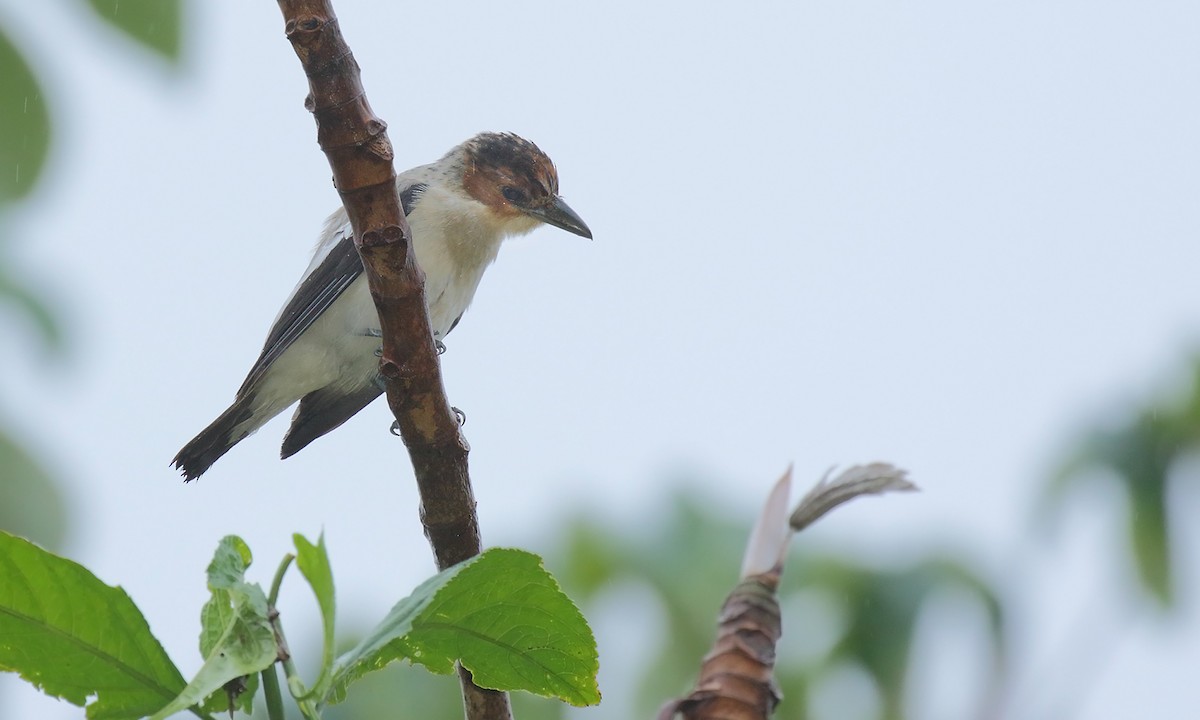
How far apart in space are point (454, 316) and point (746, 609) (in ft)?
12.5

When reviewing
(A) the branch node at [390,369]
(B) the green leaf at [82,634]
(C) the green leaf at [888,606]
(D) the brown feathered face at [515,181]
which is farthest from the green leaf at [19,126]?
(C) the green leaf at [888,606]

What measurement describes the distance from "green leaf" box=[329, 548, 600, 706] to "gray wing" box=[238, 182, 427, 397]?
3368 millimetres

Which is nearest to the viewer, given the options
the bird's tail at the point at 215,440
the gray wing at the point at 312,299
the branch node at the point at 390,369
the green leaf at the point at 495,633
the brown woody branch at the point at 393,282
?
the green leaf at the point at 495,633

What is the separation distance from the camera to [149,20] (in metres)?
2.50

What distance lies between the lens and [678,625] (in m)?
6.16

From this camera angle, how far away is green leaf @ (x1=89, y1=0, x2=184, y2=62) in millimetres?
2438

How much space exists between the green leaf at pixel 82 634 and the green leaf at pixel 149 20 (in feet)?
3.56

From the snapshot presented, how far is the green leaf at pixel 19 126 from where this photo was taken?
2492mm

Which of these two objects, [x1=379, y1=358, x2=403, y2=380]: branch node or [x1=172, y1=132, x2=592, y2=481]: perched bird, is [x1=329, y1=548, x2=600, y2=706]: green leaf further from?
[x1=172, y1=132, x2=592, y2=481]: perched bird

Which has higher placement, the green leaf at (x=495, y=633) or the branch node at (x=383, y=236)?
the branch node at (x=383, y=236)

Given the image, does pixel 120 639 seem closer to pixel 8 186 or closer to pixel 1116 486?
pixel 8 186

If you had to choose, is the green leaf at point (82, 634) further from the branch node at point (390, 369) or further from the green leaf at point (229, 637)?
the branch node at point (390, 369)

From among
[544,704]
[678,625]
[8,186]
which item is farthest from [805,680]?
[8,186]

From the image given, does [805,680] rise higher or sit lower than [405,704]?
higher
